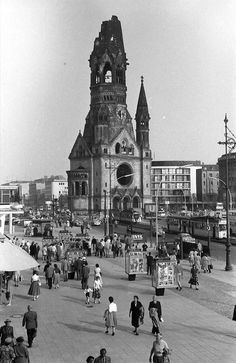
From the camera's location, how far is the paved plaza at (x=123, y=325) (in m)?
13.5

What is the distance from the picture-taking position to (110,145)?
108 metres

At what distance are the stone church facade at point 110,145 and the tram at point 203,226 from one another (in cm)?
4542

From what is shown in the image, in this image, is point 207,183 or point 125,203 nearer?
point 125,203

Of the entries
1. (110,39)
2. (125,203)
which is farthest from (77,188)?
(110,39)

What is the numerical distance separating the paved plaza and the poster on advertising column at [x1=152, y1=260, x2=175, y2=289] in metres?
0.54

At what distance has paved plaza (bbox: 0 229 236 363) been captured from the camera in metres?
13.5

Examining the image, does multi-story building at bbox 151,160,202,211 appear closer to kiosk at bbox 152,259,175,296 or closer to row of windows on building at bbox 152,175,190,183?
row of windows on building at bbox 152,175,190,183

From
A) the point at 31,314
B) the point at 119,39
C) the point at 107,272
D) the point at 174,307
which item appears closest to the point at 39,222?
the point at 107,272

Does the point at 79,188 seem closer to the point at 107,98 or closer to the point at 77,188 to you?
the point at 77,188

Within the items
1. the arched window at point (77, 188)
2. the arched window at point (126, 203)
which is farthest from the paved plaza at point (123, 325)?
the arched window at point (126, 203)

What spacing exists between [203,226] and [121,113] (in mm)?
64168

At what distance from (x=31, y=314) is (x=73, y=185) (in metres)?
94.3

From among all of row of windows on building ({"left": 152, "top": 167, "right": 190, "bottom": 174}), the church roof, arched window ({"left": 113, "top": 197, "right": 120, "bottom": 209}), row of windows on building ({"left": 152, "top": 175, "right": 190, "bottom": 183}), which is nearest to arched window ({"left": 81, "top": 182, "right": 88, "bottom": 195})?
arched window ({"left": 113, "top": 197, "right": 120, "bottom": 209})

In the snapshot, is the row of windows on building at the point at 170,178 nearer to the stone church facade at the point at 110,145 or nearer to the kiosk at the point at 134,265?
the stone church facade at the point at 110,145
